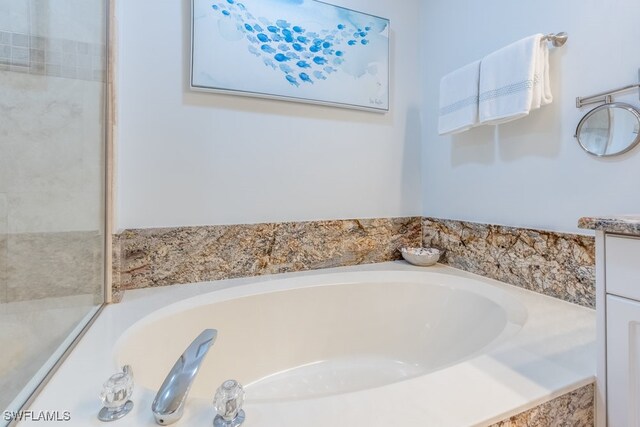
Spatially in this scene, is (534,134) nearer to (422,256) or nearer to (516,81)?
(516,81)

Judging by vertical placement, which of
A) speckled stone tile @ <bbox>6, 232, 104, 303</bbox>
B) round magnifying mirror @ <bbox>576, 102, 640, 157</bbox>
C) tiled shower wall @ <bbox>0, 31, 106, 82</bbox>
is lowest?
speckled stone tile @ <bbox>6, 232, 104, 303</bbox>

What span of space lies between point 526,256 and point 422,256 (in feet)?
1.59

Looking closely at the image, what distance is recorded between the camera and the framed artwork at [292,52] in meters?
1.36

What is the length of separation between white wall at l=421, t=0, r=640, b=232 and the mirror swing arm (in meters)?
0.03

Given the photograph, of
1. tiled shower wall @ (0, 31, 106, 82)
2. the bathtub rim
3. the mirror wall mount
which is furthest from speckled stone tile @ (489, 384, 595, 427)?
tiled shower wall @ (0, 31, 106, 82)

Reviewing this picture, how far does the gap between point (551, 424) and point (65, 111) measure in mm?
1507

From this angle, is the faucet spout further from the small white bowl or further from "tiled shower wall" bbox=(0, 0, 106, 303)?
the small white bowl

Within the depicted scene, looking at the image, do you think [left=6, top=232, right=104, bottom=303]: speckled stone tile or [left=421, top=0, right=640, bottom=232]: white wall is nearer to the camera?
[left=6, top=232, right=104, bottom=303]: speckled stone tile

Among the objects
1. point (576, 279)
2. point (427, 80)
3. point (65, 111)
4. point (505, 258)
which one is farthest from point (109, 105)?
point (576, 279)

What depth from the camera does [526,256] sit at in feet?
4.21

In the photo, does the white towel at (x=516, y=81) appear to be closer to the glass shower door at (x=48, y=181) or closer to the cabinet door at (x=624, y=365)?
the cabinet door at (x=624, y=365)

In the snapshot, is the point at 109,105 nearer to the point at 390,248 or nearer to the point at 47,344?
the point at 47,344

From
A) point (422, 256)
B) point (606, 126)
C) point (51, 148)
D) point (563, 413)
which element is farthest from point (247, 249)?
point (606, 126)

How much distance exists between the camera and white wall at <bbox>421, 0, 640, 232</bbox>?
102 cm
